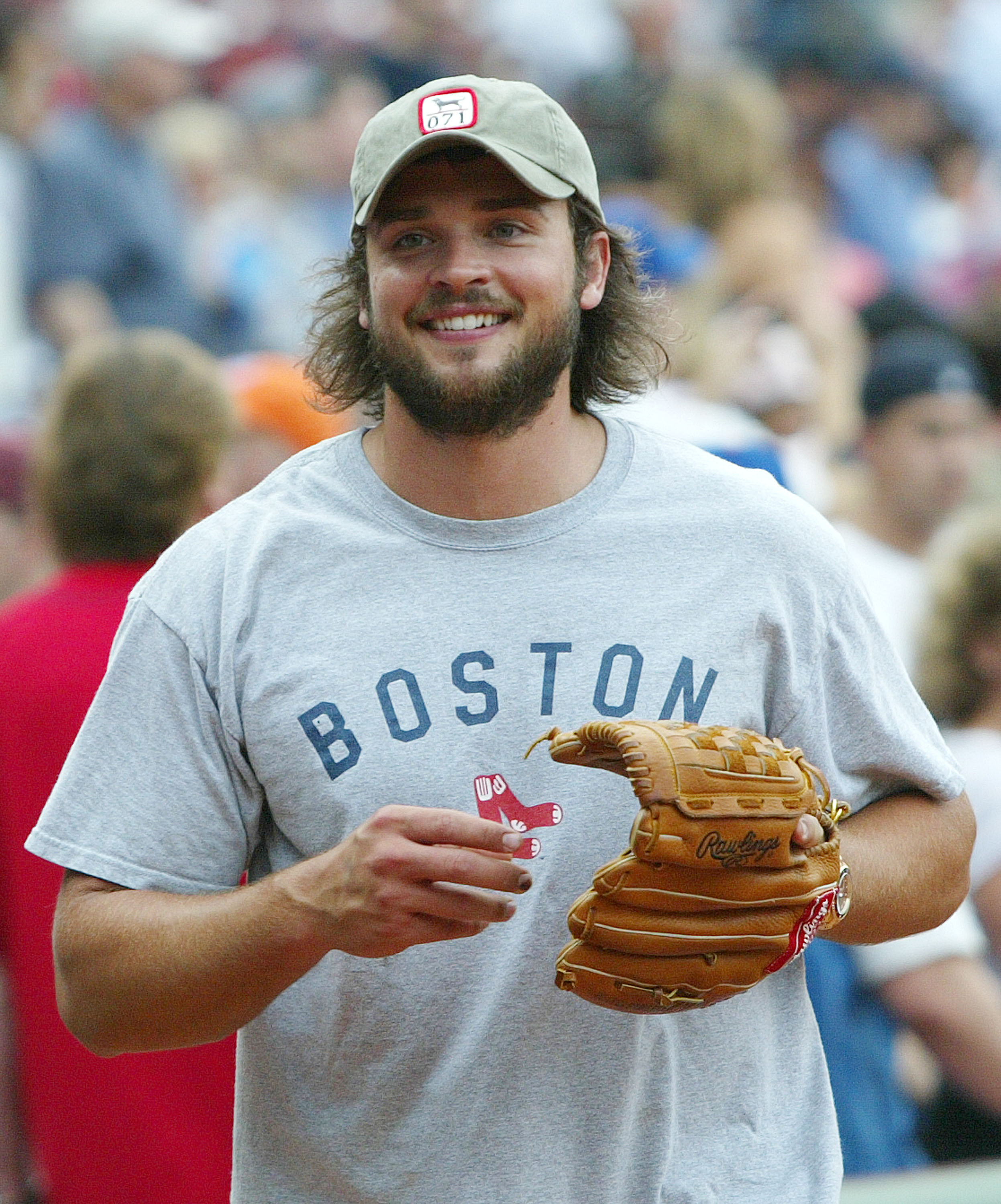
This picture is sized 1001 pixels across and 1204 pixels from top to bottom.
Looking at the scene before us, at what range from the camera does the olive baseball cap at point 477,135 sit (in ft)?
7.31

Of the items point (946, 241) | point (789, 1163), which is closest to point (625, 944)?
point (789, 1163)

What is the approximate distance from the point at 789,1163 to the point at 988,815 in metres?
1.54

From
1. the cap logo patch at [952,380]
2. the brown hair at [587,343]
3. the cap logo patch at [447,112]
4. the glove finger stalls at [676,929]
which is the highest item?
the cap logo patch at [447,112]

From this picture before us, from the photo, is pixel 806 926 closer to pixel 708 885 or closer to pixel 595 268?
pixel 708 885

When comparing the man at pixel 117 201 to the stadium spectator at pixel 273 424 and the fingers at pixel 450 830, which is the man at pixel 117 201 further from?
the fingers at pixel 450 830

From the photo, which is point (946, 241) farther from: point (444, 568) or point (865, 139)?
point (444, 568)

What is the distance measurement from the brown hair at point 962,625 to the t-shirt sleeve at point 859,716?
1.54 m

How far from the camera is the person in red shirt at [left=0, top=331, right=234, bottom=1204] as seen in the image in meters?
2.99

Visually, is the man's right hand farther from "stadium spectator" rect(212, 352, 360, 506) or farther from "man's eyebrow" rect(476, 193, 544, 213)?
"stadium spectator" rect(212, 352, 360, 506)

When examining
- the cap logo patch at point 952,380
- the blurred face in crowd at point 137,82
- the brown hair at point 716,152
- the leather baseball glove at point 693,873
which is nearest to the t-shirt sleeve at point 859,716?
the leather baseball glove at point 693,873

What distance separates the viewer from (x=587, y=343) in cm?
261

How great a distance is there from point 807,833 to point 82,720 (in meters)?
1.42

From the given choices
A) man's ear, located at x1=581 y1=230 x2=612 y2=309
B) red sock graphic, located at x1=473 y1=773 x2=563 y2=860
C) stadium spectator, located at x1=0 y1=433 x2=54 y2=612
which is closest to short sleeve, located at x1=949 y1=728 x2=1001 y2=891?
man's ear, located at x1=581 y1=230 x2=612 y2=309

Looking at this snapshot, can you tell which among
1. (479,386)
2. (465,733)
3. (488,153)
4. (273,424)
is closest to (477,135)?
(488,153)
